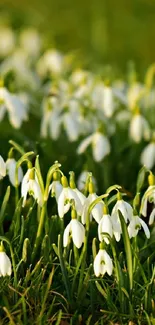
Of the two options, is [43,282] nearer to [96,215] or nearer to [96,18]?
[96,215]

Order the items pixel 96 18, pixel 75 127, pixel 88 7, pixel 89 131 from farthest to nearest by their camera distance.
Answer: pixel 88 7 → pixel 96 18 → pixel 89 131 → pixel 75 127

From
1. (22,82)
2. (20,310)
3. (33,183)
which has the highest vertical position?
(22,82)

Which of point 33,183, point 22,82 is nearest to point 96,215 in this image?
point 33,183

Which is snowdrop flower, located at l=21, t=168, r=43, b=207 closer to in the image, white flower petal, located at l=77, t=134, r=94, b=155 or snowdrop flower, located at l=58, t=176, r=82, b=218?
snowdrop flower, located at l=58, t=176, r=82, b=218

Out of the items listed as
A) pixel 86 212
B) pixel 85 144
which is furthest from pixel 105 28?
pixel 86 212

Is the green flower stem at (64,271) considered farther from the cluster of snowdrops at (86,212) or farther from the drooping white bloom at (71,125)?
the drooping white bloom at (71,125)

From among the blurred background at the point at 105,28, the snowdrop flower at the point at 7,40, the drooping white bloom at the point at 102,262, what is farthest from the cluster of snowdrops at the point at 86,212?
the blurred background at the point at 105,28

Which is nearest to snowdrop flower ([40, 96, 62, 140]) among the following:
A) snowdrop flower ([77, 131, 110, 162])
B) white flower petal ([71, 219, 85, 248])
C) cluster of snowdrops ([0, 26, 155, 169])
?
cluster of snowdrops ([0, 26, 155, 169])
